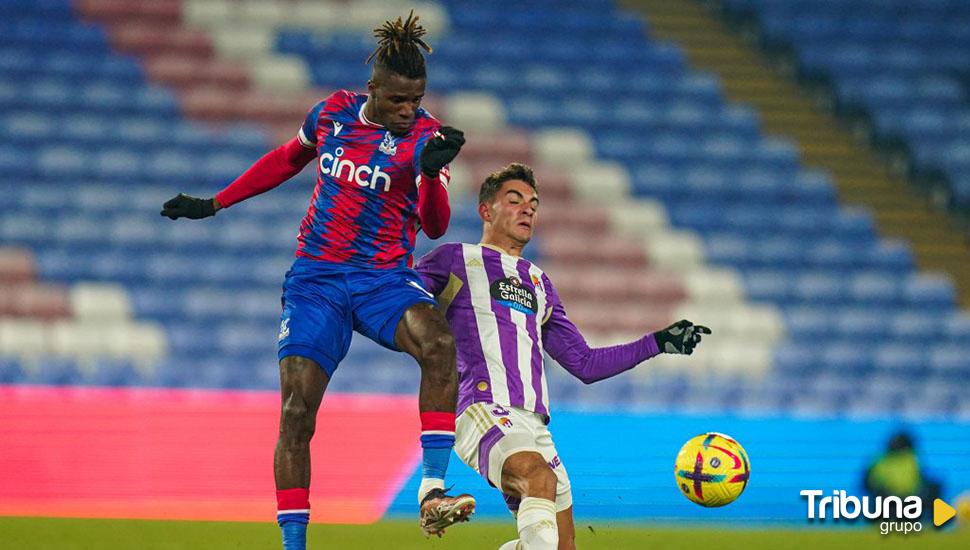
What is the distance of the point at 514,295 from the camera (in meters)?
5.10

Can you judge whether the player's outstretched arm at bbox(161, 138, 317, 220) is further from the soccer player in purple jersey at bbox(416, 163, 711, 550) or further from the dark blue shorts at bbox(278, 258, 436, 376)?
the soccer player in purple jersey at bbox(416, 163, 711, 550)

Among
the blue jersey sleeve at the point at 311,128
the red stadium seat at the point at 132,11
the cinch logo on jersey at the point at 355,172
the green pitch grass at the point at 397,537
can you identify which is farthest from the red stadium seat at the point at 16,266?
the cinch logo on jersey at the point at 355,172

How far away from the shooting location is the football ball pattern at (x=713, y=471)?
5363mm

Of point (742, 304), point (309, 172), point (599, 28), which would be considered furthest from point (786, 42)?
point (309, 172)

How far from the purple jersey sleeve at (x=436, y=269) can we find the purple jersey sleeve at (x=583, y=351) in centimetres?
45

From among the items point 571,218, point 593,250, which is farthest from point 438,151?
point 571,218

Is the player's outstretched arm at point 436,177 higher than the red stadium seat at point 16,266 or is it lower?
lower

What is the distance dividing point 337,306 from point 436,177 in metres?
0.60

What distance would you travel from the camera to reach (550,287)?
17.7 ft

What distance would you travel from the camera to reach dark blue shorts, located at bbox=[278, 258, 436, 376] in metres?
4.57

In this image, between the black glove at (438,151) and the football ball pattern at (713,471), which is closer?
the black glove at (438,151)

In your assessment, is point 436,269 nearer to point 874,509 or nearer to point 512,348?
point 512,348

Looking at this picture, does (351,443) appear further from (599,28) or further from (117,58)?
(599,28)

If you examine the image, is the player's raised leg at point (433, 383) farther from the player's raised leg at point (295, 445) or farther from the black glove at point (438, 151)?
the black glove at point (438, 151)
